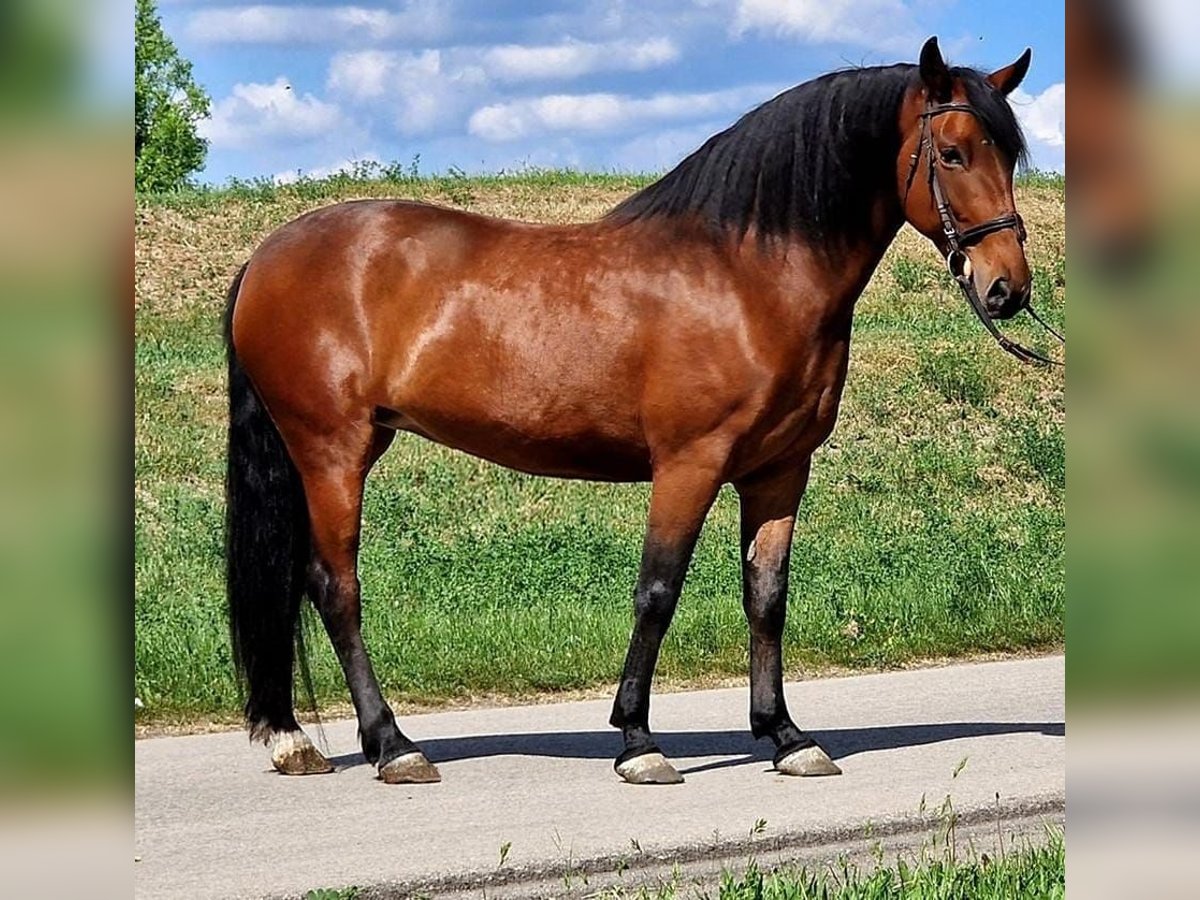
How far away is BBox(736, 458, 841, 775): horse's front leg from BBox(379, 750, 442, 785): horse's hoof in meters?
1.21

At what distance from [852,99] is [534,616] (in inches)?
157

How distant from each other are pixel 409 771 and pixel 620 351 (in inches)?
65.1

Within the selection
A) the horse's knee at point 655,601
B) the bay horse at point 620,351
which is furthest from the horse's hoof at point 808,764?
the horse's knee at point 655,601

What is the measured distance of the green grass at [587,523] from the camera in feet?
26.0

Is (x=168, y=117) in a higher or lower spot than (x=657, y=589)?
higher

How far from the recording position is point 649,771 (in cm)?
551

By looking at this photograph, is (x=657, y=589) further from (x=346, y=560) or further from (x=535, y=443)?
(x=346, y=560)

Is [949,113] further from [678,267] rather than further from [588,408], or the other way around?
[588,408]

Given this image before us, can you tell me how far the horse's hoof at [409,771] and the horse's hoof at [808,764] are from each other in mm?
1261

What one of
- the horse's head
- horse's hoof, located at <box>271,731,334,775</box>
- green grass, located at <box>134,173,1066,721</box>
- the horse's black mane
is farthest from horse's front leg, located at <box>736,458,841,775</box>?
green grass, located at <box>134,173,1066,721</box>

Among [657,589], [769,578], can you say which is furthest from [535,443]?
[769,578]
